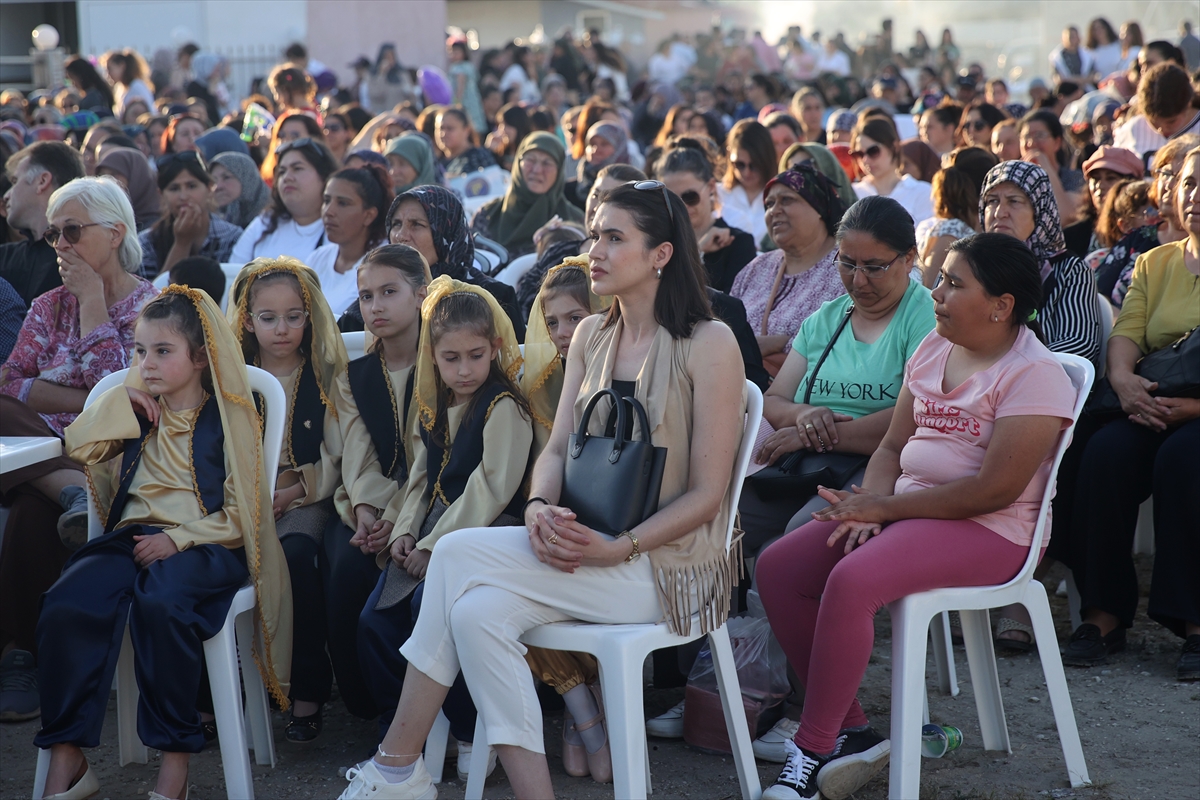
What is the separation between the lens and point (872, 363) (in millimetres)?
3219

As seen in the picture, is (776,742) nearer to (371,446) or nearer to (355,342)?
(371,446)

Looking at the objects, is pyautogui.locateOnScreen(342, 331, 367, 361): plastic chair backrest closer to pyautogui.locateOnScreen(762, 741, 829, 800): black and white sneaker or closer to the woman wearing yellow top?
pyautogui.locateOnScreen(762, 741, 829, 800): black and white sneaker

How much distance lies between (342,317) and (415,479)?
119 cm

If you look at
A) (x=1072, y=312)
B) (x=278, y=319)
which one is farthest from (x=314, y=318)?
(x=1072, y=312)

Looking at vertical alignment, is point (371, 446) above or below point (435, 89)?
below

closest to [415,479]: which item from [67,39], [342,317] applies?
[342,317]

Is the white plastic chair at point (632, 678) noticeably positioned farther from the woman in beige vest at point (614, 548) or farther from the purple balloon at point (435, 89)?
the purple balloon at point (435, 89)

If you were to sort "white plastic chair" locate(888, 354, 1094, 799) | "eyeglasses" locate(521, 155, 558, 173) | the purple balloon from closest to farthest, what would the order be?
"white plastic chair" locate(888, 354, 1094, 799) → "eyeglasses" locate(521, 155, 558, 173) → the purple balloon

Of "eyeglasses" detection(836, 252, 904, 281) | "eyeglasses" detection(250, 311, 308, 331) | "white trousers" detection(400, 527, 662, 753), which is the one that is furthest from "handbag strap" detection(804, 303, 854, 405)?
"eyeglasses" detection(250, 311, 308, 331)

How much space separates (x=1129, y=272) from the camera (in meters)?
3.95

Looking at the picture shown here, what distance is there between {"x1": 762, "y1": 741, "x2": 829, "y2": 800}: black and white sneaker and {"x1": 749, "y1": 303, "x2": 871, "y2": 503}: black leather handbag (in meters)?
0.76

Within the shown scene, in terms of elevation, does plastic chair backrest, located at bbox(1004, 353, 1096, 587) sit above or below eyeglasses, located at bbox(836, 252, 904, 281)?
below

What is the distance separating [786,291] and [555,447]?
1.42 meters

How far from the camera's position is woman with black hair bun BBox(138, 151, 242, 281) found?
5129mm
